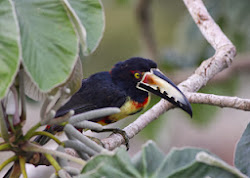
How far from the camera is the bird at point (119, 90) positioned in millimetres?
1907

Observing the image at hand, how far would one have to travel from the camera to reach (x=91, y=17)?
113cm

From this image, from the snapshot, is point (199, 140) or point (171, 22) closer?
point (171, 22)

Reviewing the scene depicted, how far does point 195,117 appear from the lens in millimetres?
3299

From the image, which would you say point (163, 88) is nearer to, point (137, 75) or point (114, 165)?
point (137, 75)

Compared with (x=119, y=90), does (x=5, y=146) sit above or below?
above

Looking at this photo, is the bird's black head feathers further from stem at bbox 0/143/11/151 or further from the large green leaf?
the large green leaf

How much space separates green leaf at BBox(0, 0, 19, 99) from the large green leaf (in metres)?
0.23

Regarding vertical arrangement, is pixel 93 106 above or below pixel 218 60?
below

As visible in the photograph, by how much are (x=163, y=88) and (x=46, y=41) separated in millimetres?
731

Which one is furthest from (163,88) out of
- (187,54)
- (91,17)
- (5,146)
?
(187,54)

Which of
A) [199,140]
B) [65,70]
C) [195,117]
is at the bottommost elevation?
[199,140]

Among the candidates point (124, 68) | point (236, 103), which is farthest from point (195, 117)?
point (236, 103)

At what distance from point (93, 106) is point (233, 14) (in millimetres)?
1636

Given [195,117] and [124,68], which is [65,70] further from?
[195,117]
